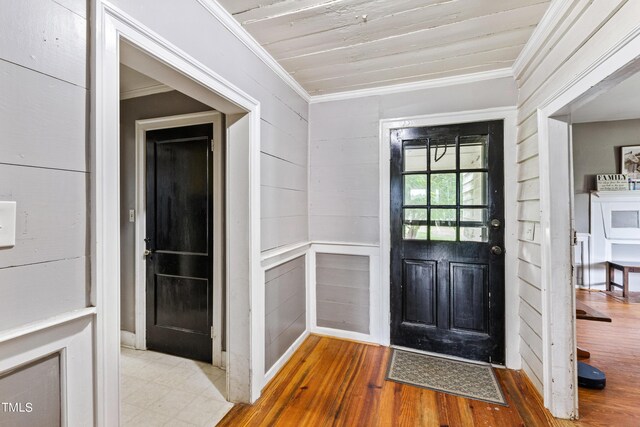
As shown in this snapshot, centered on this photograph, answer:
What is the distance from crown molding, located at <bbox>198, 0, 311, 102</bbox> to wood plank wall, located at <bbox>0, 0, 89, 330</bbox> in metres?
0.70

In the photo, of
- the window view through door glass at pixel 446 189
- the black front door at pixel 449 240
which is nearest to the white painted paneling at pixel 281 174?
the black front door at pixel 449 240

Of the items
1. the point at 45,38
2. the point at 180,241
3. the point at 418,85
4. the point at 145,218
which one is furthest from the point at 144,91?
the point at 418,85

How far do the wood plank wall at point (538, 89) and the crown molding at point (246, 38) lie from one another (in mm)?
1678

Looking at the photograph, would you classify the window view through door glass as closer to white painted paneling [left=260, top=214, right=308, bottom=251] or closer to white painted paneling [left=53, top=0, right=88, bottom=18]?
white painted paneling [left=260, top=214, right=308, bottom=251]

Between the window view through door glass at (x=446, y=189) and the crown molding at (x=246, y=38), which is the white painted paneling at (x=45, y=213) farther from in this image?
the window view through door glass at (x=446, y=189)

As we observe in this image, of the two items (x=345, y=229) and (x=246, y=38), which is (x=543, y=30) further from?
(x=345, y=229)

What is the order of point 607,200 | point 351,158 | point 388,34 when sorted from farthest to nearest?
1. point 607,200
2. point 351,158
3. point 388,34

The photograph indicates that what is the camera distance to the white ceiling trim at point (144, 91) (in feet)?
7.73

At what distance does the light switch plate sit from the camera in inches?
29.1

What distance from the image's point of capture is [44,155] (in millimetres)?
821

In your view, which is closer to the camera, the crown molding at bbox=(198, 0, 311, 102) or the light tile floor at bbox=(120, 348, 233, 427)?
the crown molding at bbox=(198, 0, 311, 102)

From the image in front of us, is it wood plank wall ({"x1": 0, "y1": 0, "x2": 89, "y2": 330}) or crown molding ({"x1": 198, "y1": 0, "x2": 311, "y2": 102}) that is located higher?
crown molding ({"x1": 198, "y1": 0, "x2": 311, "y2": 102})

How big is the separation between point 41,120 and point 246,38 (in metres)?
1.26

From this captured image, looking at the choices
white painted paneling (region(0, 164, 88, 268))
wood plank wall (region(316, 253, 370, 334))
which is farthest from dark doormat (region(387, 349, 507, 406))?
white painted paneling (region(0, 164, 88, 268))
